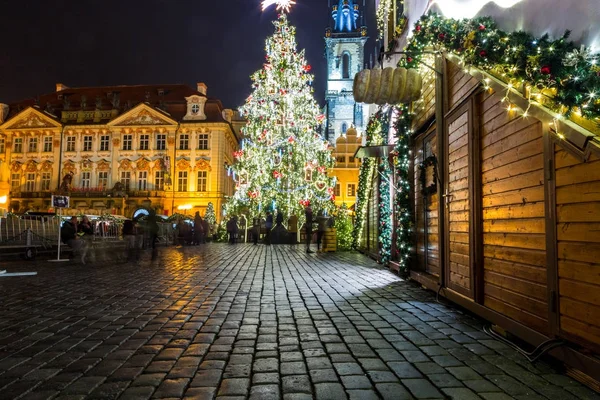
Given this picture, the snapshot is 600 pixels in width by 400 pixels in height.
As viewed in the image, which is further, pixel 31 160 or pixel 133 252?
pixel 31 160

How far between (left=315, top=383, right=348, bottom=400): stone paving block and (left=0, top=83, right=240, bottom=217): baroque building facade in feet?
141

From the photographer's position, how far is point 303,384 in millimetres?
3193

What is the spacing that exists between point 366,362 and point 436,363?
534mm

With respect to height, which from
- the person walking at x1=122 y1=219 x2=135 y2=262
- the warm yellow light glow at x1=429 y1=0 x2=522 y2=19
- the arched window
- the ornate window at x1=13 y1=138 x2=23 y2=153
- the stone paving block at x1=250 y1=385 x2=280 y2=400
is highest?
the arched window

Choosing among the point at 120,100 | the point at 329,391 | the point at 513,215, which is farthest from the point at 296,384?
the point at 120,100

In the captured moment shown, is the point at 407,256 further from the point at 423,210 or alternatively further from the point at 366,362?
the point at 366,362

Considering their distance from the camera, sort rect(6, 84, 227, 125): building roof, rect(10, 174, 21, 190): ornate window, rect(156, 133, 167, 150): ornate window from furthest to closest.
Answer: rect(10, 174, 21, 190): ornate window
rect(6, 84, 227, 125): building roof
rect(156, 133, 167, 150): ornate window

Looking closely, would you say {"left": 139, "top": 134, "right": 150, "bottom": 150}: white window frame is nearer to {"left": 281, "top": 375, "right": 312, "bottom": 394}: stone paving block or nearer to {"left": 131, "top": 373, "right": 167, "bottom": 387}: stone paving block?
{"left": 131, "top": 373, "right": 167, "bottom": 387}: stone paving block

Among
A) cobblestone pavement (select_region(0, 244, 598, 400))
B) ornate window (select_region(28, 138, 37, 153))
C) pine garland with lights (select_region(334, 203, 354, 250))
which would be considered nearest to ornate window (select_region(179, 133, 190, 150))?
ornate window (select_region(28, 138, 37, 153))

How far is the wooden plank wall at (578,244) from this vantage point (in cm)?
324

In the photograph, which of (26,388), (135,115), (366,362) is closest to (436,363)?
(366,362)

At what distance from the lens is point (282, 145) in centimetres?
2591

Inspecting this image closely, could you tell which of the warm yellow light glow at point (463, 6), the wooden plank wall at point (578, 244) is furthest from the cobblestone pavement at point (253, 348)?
the warm yellow light glow at point (463, 6)

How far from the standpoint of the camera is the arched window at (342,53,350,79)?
70.7 meters
